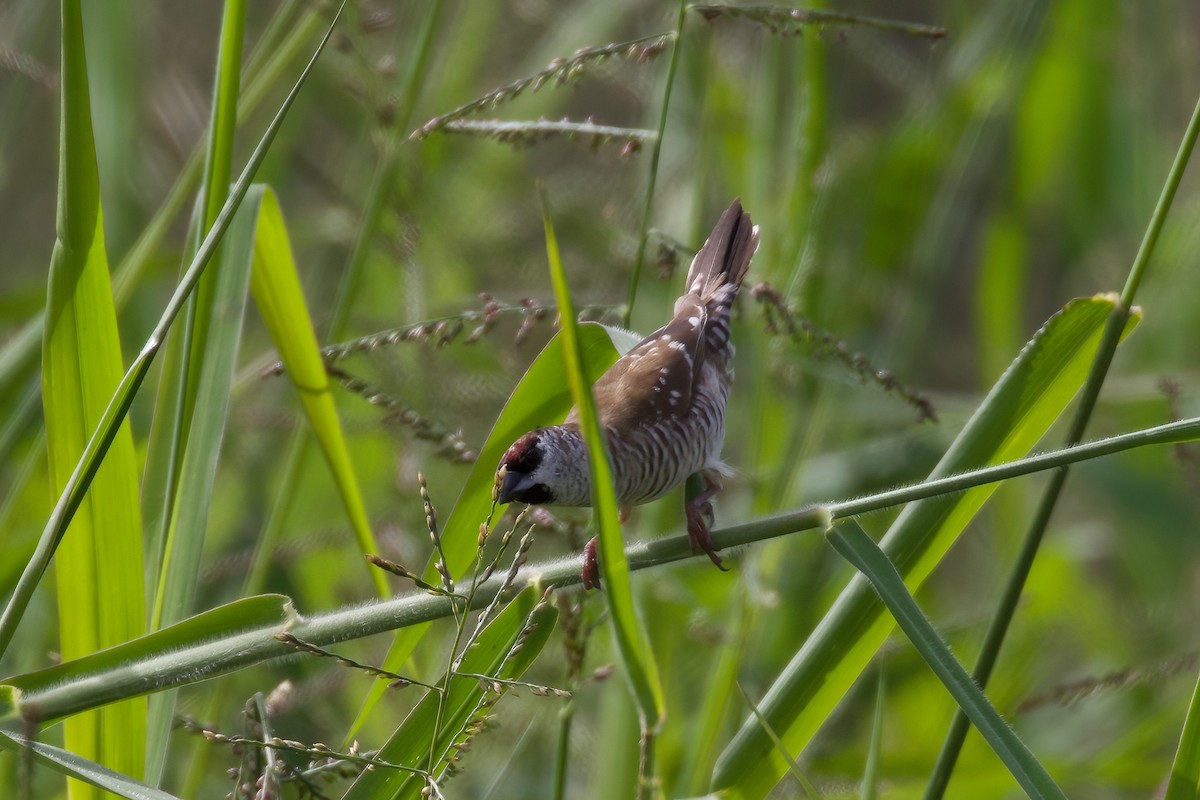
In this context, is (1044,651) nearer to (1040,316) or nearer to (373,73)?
(373,73)

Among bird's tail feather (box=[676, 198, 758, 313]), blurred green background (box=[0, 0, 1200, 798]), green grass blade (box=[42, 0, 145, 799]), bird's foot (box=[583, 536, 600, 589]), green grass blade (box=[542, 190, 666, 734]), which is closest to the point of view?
green grass blade (box=[542, 190, 666, 734])

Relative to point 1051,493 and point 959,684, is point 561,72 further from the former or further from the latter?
point 959,684

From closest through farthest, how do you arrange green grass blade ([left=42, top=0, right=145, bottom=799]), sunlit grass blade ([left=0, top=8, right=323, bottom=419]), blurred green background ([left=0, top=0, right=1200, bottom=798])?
1. green grass blade ([left=42, top=0, right=145, bottom=799])
2. sunlit grass blade ([left=0, top=8, right=323, bottom=419])
3. blurred green background ([left=0, top=0, right=1200, bottom=798])

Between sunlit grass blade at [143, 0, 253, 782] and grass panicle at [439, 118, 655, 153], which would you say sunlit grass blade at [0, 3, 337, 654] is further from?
grass panicle at [439, 118, 655, 153]

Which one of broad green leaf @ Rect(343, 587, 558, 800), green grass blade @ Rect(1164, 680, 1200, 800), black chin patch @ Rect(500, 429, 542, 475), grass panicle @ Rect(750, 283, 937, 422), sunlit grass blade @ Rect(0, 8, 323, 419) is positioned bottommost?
green grass blade @ Rect(1164, 680, 1200, 800)

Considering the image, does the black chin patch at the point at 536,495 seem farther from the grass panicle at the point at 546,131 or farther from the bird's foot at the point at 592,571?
the grass panicle at the point at 546,131

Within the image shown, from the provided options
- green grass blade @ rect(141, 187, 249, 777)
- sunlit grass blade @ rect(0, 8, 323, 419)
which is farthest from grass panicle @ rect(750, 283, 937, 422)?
sunlit grass blade @ rect(0, 8, 323, 419)

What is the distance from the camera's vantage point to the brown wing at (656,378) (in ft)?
6.51

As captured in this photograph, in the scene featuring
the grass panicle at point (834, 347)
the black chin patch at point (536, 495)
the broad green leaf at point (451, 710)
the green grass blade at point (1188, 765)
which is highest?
the grass panicle at point (834, 347)

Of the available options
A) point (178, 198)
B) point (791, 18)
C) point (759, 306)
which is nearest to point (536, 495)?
point (791, 18)

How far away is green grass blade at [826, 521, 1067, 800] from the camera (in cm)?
106

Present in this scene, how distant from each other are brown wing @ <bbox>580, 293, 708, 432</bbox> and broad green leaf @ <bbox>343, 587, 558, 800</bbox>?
0.72 metres

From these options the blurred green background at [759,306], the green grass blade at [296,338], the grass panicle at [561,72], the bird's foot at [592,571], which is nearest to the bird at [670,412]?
the bird's foot at [592,571]

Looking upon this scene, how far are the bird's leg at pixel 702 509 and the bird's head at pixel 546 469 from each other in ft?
0.58
